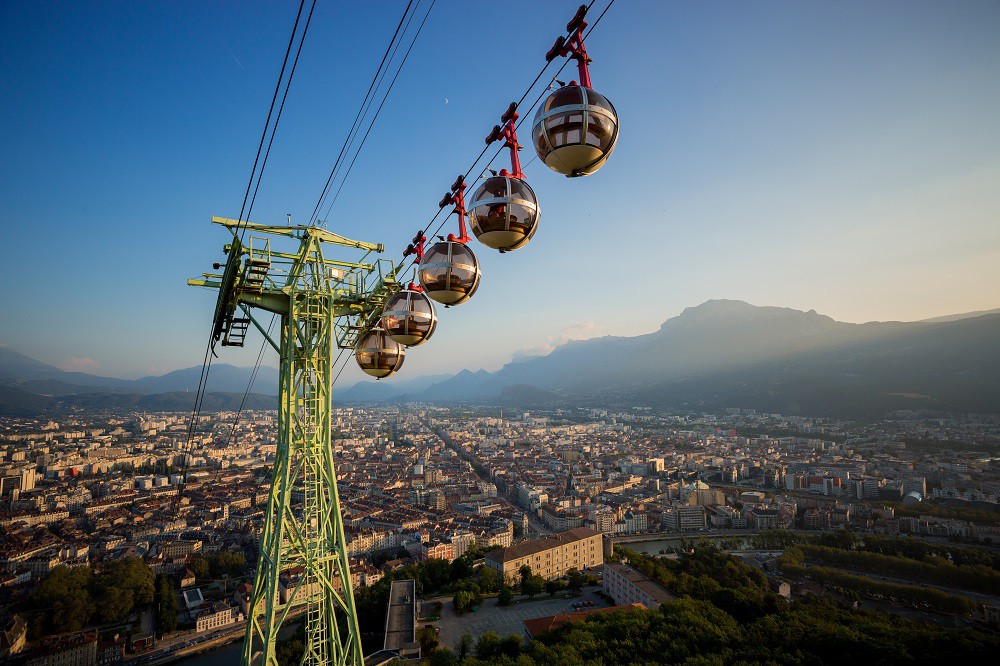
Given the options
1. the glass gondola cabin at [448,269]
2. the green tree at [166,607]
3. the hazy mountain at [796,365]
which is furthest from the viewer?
the hazy mountain at [796,365]

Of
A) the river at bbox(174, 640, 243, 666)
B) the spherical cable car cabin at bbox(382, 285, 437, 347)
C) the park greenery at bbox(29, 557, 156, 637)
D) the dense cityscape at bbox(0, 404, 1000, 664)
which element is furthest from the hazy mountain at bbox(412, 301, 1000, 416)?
the spherical cable car cabin at bbox(382, 285, 437, 347)

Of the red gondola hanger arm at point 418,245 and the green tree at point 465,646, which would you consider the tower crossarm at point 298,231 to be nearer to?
the red gondola hanger arm at point 418,245

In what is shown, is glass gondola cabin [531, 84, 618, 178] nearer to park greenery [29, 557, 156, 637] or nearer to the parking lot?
the parking lot

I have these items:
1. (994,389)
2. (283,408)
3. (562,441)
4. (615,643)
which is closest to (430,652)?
(615,643)

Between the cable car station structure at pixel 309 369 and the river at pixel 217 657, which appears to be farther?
the river at pixel 217 657

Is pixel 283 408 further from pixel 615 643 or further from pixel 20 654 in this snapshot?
pixel 20 654

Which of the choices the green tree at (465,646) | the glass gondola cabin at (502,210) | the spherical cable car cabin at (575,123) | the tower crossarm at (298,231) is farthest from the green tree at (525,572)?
the spherical cable car cabin at (575,123)

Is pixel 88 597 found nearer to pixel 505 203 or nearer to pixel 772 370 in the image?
pixel 505 203
